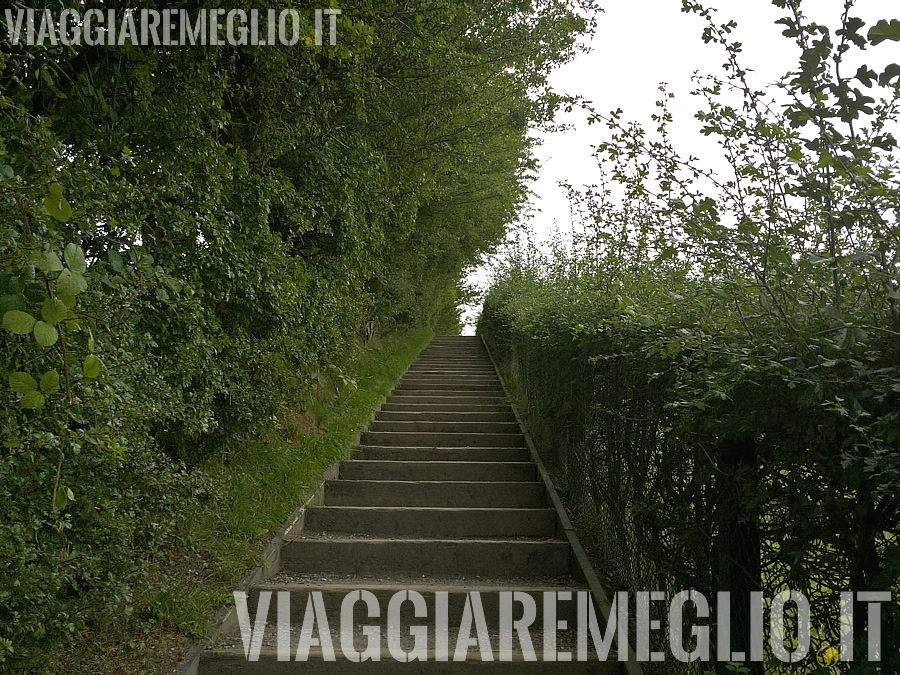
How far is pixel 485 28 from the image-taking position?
21.5 ft

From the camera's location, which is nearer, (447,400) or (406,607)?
(406,607)

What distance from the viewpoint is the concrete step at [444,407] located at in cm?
A: 955

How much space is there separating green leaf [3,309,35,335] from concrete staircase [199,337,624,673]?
2.32 metres

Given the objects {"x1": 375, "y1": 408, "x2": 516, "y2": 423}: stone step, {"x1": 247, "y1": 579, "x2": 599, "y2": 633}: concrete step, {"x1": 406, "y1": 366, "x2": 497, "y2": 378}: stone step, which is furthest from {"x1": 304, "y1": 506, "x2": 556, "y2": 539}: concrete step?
{"x1": 406, "y1": 366, "x2": 497, "y2": 378}: stone step

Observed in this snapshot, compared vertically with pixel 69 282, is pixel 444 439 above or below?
below

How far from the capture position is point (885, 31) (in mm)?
1468

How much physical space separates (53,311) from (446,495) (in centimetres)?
455

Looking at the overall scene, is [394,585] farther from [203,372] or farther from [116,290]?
[116,290]

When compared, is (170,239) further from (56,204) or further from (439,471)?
(439,471)

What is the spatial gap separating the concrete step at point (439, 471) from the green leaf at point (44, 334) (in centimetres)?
504

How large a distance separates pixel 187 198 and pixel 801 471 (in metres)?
3.14

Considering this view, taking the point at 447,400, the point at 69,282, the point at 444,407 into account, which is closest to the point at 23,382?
the point at 69,282

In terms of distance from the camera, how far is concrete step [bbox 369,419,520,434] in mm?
8281

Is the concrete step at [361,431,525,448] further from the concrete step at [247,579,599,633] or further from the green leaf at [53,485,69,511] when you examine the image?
the green leaf at [53,485,69,511]
